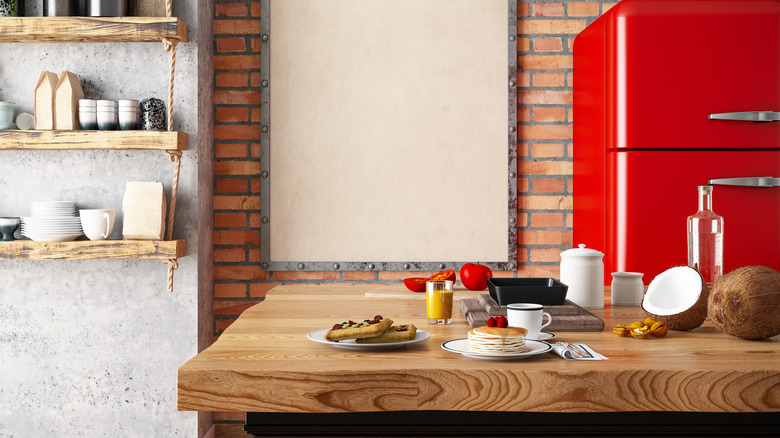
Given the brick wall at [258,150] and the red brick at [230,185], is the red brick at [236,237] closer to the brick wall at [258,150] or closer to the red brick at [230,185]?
the brick wall at [258,150]

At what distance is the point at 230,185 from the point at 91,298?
73cm

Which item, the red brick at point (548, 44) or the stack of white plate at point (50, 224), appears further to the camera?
the red brick at point (548, 44)

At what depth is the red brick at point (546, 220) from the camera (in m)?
3.00

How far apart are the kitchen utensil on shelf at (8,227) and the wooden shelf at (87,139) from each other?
0.27 meters

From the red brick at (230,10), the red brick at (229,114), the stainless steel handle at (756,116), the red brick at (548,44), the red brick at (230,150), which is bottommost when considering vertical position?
the red brick at (230,150)

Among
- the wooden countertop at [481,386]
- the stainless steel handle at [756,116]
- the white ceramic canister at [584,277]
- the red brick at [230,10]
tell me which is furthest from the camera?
the red brick at [230,10]

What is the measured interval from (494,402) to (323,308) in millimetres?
654

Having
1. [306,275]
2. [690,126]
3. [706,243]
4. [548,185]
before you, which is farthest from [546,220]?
[706,243]

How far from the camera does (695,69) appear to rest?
242 centimetres

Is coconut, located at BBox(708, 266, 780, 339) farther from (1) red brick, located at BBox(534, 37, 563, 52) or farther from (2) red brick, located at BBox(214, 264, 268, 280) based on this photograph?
(2) red brick, located at BBox(214, 264, 268, 280)

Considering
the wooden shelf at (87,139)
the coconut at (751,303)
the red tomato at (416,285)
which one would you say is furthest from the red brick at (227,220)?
the coconut at (751,303)

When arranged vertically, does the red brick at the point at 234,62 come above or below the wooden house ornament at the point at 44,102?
above

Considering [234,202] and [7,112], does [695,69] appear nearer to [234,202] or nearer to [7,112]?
[234,202]

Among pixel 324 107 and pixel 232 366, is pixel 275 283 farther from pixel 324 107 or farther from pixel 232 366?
pixel 232 366
